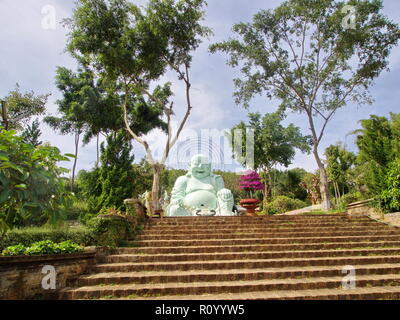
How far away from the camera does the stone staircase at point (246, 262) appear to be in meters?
4.29

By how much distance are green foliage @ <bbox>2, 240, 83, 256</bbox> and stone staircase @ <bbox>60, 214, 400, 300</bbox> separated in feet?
1.91

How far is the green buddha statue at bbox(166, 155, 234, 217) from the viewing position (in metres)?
9.89

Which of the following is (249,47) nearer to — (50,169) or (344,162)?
(50,169)

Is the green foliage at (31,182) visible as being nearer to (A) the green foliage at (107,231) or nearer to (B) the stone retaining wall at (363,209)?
(A) the green foliage at (107,231)

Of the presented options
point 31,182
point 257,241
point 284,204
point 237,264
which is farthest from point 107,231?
point 284,204

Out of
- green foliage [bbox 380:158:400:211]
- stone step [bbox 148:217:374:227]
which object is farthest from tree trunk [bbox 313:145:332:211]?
stone step [bbox 148:217:374:227]

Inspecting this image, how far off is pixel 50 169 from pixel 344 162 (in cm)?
2446

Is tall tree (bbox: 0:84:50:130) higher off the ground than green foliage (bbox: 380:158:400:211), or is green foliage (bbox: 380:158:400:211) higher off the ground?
tall tree (bbox: 0:84:50:130)

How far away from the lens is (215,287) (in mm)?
4344

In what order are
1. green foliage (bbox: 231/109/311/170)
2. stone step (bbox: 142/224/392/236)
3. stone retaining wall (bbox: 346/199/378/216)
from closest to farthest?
1. stone step (bbox: 142/224/392/236)
2. stone retaining wall (bbox: 346/199/378/216)
3. green foliage (bbox: 231/109/311/170)

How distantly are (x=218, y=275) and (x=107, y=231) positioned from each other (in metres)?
2.79

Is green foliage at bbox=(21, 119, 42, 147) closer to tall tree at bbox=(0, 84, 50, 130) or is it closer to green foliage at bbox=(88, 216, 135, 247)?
tall tree at bbox=(0, 84, 50, 130)

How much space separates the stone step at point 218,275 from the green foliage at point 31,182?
7.37ft
